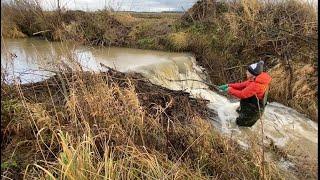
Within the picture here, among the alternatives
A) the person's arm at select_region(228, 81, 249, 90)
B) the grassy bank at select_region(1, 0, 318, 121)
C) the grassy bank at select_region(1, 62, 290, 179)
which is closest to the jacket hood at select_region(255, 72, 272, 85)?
the person's arm at select_region(228, 81, 249, 90)

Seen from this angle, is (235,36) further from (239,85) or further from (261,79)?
(261,79)

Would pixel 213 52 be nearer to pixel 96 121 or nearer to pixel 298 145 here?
pixel 298 145

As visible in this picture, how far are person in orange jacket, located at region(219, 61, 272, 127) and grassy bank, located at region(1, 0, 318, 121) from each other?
164cm

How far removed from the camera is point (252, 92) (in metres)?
6.33

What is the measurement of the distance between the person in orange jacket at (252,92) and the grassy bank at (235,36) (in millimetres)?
1638

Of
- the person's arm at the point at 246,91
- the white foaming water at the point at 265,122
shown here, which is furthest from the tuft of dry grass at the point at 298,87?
the person's arm at the point at 246,91

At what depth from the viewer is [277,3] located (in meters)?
10.9

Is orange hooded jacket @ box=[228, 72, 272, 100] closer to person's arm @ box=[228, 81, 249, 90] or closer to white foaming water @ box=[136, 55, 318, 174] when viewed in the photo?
person's arm @ box=[228, 81, 249, 90]

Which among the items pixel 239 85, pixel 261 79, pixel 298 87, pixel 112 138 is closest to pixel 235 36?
pixel 298 87

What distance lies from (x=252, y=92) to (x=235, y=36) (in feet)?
14.2

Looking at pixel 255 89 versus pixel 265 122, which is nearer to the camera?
pixel 255 89

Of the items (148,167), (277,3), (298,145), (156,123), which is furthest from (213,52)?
(148,167)

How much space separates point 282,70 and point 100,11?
7.91m

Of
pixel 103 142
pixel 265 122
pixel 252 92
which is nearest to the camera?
pixel 103 142
